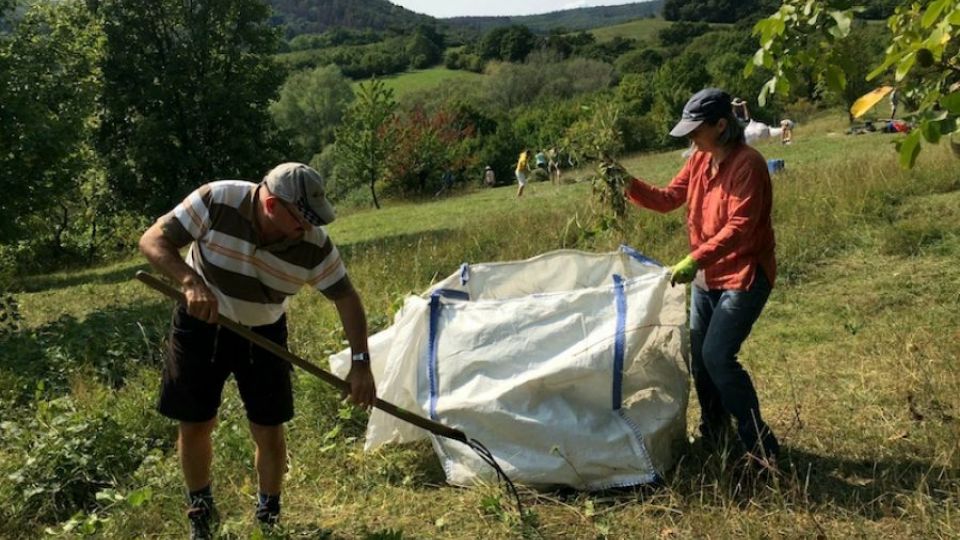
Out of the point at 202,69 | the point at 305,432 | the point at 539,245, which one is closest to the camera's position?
the point at 305,432

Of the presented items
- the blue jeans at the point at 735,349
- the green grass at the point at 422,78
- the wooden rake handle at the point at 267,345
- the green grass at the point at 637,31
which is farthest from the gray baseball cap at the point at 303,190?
the green grass at the point at 637,31

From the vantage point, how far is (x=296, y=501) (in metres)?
3.03

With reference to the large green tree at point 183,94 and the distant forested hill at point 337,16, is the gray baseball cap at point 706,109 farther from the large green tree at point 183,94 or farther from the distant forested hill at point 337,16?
the distant forested hill at point 337,16

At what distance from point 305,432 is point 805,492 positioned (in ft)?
7.34

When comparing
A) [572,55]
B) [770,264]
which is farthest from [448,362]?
[572,55]

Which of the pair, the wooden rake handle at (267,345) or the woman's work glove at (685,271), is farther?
the woman's work glove at (685,271)

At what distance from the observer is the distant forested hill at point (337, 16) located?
132750 mm

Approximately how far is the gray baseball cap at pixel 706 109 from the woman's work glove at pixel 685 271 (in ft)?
1.50

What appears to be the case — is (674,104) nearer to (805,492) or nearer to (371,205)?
(371,205)

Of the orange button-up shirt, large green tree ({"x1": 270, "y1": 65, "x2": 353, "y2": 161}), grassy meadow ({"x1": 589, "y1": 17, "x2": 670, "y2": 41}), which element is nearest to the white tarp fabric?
the orange button-up shirt

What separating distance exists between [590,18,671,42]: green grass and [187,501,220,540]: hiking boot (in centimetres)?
9223

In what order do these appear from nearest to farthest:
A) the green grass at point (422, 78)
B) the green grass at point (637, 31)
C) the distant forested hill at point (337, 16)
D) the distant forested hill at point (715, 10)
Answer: the green grass at point (422, 78) → the green grass at point (637, 31) → the distant forested hill at point (715, 10) → the distant forested hill at point (337, 16)

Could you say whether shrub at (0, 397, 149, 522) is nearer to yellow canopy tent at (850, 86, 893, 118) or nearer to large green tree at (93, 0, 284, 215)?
yellow canopy tent at (850, 86, 893, 118)

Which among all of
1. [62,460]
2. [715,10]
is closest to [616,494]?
[62,460]
